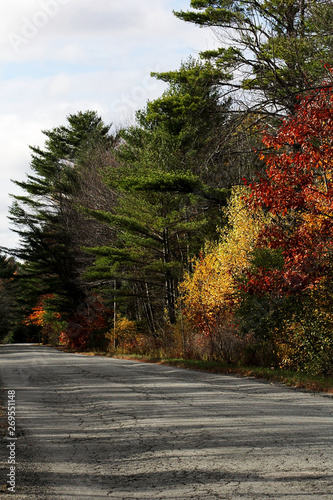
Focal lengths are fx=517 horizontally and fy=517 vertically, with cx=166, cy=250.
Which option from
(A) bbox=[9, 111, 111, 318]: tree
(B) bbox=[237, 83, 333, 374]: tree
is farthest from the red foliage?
(A) bbox=[9, 111, 111, 318]: tree

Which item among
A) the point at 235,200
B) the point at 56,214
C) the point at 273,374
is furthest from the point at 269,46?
the point at 56,214

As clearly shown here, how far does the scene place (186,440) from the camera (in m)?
6.68

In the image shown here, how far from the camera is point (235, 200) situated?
19.1 metres

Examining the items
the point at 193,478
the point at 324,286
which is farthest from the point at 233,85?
the point at 193,478

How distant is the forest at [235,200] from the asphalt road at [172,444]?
12.8ft

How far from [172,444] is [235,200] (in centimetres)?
1356

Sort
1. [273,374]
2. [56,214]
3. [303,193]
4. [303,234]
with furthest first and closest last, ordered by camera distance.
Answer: [56,214]
[273,374]
[303,234]
[303,193]

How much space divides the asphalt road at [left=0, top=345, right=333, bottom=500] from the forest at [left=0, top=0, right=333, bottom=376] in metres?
3.89

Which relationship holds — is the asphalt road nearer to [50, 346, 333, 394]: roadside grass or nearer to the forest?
[50, 346, 333, 394]: roadside grass

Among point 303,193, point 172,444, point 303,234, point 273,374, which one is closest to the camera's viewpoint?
point 172,444

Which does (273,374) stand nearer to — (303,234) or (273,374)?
(273,374)

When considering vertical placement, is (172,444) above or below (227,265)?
below

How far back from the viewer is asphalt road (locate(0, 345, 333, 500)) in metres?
4.91

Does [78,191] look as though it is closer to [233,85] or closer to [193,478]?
[233,85]
